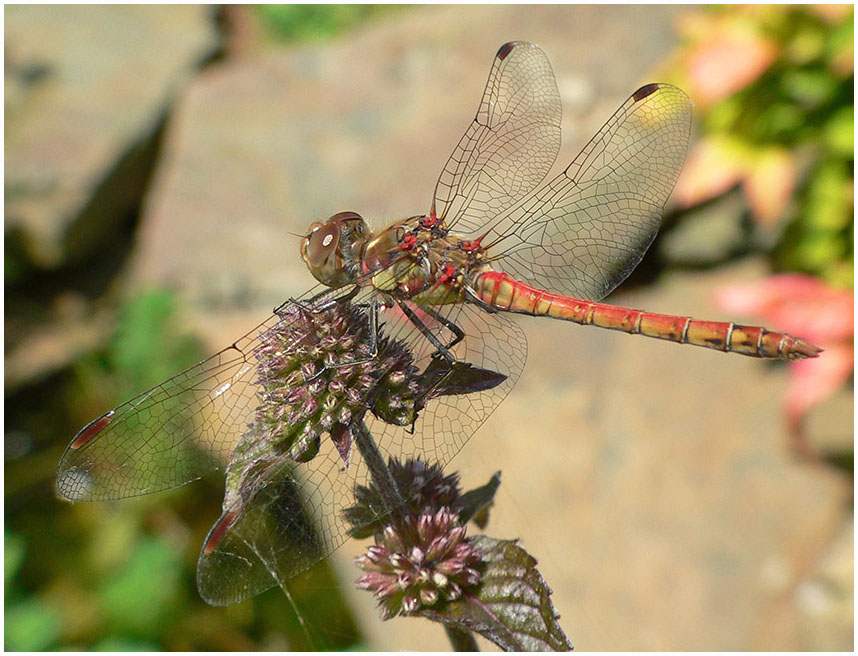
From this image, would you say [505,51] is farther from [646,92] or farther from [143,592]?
[143,592]

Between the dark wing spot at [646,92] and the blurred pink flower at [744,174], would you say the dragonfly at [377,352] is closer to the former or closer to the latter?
the dark wing spot at [646,92]

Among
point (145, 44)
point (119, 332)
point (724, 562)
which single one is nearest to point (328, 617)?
point (724, 562)

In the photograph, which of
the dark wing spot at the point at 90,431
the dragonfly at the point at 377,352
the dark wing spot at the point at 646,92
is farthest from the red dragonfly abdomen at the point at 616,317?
the dark wing spot at the point at 90,431

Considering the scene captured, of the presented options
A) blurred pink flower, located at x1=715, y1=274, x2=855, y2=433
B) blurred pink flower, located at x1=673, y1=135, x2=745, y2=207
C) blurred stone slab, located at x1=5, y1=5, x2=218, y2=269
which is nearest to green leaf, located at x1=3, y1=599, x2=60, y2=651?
blurred stone slab, located at x1=5, y1=5, x2=218, y2=269

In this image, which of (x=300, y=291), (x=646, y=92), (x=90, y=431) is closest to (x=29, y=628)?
(x=300, y=291)

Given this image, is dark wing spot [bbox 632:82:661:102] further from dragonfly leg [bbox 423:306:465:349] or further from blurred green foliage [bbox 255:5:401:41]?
blurred green foliage [bbox 255:5:401:41]
